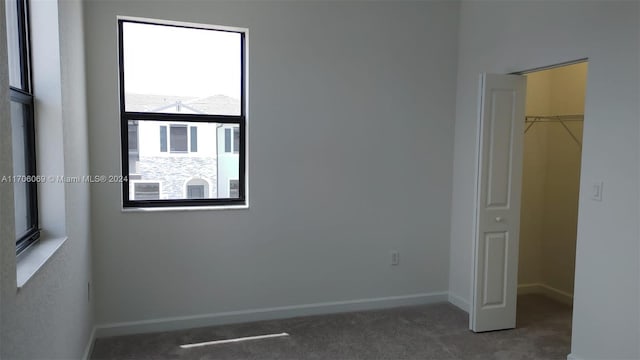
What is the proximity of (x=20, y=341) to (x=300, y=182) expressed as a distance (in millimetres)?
2385

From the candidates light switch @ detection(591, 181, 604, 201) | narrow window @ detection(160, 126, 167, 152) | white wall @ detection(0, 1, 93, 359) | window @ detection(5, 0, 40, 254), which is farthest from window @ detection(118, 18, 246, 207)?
light switch @ detection(591, 181, 604, 201)

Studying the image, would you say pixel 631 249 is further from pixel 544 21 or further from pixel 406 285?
pixel 406 285

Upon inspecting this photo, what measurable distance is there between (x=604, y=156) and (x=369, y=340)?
2032mm

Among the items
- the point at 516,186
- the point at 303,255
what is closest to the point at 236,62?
the point at 303,255

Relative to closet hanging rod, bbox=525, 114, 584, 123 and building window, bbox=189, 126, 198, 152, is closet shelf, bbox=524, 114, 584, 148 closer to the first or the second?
closet hanging rod, bbox=525, 114, 584, 123

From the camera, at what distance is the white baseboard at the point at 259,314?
3.28 metres

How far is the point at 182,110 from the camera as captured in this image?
3387mm

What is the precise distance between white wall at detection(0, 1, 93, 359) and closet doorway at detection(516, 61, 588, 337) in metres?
3.61

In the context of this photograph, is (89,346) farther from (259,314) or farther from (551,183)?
(551,183)

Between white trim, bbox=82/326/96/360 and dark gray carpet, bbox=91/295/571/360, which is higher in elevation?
white trim, bbox=82/326/96/360

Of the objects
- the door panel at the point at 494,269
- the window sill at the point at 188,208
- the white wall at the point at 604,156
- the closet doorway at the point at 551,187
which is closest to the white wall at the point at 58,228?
the window sill at the point at 188,208

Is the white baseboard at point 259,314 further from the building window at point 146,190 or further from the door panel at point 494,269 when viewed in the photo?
the building window at point 146,190

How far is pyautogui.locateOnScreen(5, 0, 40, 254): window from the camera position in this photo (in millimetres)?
1882

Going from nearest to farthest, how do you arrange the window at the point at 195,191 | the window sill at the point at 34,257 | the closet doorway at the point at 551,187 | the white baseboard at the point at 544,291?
the window sill at the point at 34,257, the window at the point at 195,191, the closet doorway at the point at 551,187, the white baseboard at the point at 544,291
